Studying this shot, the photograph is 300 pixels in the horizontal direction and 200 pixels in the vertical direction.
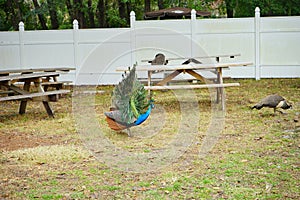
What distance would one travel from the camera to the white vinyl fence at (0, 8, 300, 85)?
49.3 feet

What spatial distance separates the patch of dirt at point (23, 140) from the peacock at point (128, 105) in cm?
77

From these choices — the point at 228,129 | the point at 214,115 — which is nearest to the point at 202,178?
the point at 228,129

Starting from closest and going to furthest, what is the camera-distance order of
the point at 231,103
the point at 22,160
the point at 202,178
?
the point at 202,178 → the point at 22,160 → the point at 231,103

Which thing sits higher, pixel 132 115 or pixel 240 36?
pixel 240 36

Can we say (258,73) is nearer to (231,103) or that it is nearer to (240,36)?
(240,36)

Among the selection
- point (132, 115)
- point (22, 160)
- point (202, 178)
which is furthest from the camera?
point (132, 115)

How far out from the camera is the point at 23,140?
7477mm

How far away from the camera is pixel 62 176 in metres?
5.54

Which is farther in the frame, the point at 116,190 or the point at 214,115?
the point at 214,115

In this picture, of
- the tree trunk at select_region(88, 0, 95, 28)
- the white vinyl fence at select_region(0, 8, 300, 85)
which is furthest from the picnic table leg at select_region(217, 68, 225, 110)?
the tree trunk at select_region(88, 0, 95, 28)

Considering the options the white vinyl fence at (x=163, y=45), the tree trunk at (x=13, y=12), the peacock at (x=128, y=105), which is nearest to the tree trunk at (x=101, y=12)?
the tree trunk at (x=13, y=12)

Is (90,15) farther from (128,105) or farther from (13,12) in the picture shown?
(128,105)

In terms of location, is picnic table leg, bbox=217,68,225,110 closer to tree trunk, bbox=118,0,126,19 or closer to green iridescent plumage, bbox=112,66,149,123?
green iridescent plumage, bbox=112,66,149,123

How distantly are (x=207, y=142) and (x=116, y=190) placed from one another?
224 centimetres
